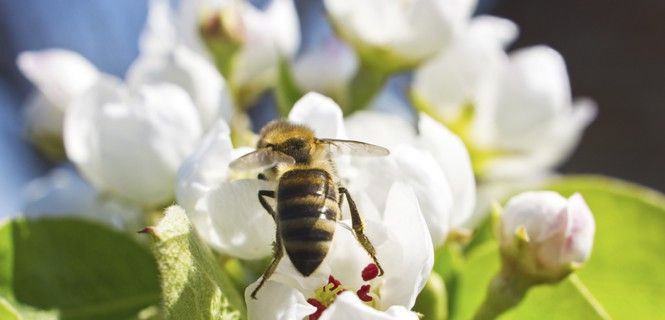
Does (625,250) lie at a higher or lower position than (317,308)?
lower

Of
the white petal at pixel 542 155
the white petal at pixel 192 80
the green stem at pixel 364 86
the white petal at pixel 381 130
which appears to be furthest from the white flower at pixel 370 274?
the white petal at pixel 542 155

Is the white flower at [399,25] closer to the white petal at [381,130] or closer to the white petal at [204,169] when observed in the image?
the white petal at [381,130]

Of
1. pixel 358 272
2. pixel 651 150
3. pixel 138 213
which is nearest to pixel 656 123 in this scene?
pixel 651 150

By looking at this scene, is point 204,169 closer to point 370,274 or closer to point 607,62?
point 370,274

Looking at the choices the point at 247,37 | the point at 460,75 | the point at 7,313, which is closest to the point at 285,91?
the point at 247,37

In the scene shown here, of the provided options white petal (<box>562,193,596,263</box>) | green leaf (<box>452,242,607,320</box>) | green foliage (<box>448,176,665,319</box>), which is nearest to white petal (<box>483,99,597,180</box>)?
green foliage (<box>448,176,665,319</box>)

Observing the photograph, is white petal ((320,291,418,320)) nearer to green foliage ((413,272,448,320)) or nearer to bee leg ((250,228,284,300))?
bee leg ((250,228,284,300))

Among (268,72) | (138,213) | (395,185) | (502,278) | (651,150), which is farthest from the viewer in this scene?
(651,150)

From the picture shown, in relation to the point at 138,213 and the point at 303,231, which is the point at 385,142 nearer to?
the point at 303,231
